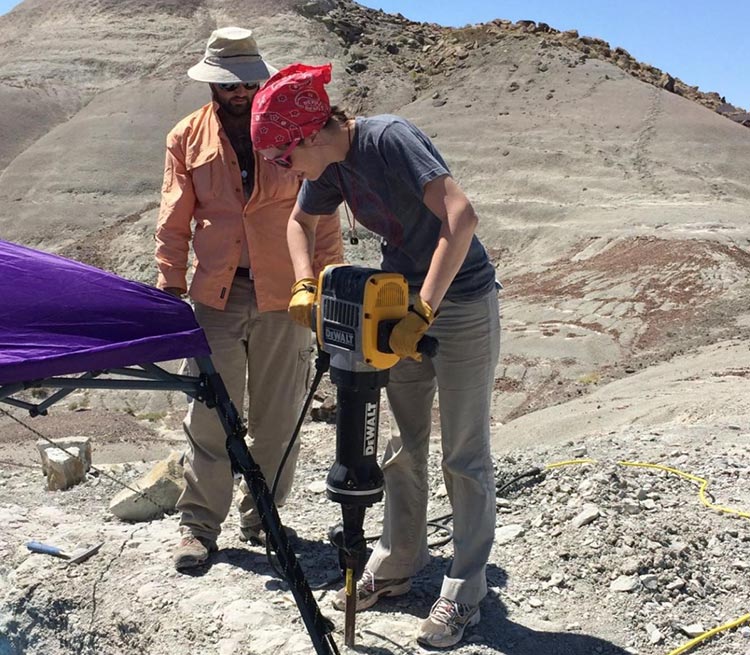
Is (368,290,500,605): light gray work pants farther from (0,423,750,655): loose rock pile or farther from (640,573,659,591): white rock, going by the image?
(640,573,659,591): white rock

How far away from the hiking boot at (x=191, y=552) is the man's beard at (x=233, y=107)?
1.81 metres

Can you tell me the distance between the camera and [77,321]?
115 inches

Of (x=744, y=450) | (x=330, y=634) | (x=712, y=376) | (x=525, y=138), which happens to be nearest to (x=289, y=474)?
(x=330, y=634)

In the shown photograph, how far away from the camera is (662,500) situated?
13.5ft

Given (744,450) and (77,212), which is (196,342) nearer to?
(744,450)

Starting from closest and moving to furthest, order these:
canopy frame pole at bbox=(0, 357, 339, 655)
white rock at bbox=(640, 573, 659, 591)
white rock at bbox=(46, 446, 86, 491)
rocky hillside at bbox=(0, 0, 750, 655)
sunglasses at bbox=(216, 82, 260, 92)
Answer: canopy frame pole at bbox=(0, 357, 339, 655), white rock at bbox=(640, 573, 659, 591), rocky hillside at bbox=(0, 0, 750, 655), sunglasses at bbox=(216, 82, 260, 92), white rock at bbox=(46, 446, 86, 491)

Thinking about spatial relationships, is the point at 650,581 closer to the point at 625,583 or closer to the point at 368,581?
the point at 625,583

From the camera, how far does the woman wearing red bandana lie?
2746 mm

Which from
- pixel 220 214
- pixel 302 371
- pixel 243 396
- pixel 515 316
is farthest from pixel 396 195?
pixel 515 316

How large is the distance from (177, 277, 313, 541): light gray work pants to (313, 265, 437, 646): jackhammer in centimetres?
90

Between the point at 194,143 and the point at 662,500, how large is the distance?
2.56 meters

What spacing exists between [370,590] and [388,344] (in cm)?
120

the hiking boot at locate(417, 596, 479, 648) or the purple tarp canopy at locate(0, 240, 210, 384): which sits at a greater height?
the purple tarp canopy at locate(0, 240, 210, 384)

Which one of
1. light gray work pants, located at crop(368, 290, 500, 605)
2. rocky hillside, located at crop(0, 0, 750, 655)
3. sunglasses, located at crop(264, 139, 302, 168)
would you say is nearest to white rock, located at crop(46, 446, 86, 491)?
rocky hillside, located at crop(0, 0, 750, 655)
